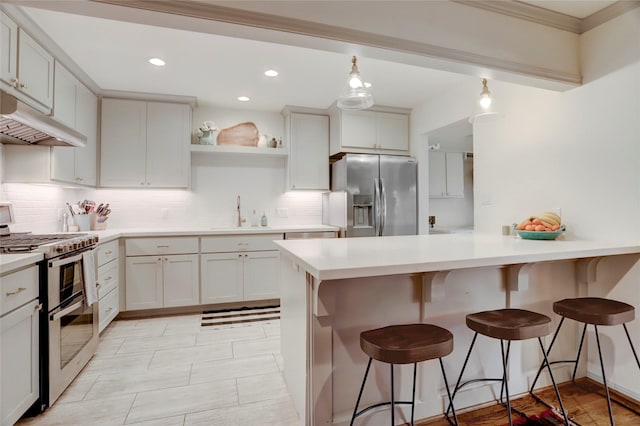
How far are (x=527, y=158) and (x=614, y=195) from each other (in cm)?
67

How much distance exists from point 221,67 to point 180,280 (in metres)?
2.22

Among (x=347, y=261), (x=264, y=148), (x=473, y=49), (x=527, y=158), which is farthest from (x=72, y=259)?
(x=527, y=158)

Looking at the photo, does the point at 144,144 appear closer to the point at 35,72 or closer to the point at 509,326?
the point at 35,72

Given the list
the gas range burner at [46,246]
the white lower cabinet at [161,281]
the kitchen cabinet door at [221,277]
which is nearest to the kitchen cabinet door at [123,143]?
the white lower cabinet at [161,281]

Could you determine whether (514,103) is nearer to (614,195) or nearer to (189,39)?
(614,195)

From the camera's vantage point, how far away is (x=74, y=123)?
2.95m

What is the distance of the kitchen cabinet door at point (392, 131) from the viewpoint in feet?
13.7

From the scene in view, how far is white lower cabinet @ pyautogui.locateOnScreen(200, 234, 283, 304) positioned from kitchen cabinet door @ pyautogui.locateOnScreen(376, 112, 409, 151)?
1836mm

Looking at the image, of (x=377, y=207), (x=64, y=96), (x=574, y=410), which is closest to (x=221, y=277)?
(x=377, y=207)

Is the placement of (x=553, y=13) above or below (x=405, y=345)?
above

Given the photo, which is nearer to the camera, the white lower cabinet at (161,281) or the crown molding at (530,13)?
the crown molding at (530,13)

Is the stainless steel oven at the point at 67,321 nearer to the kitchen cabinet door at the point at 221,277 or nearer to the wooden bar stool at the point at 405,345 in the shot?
the kitchen cabinet door at the point at 221,277

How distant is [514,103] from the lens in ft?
8.86

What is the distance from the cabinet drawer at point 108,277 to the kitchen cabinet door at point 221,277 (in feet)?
2.63
